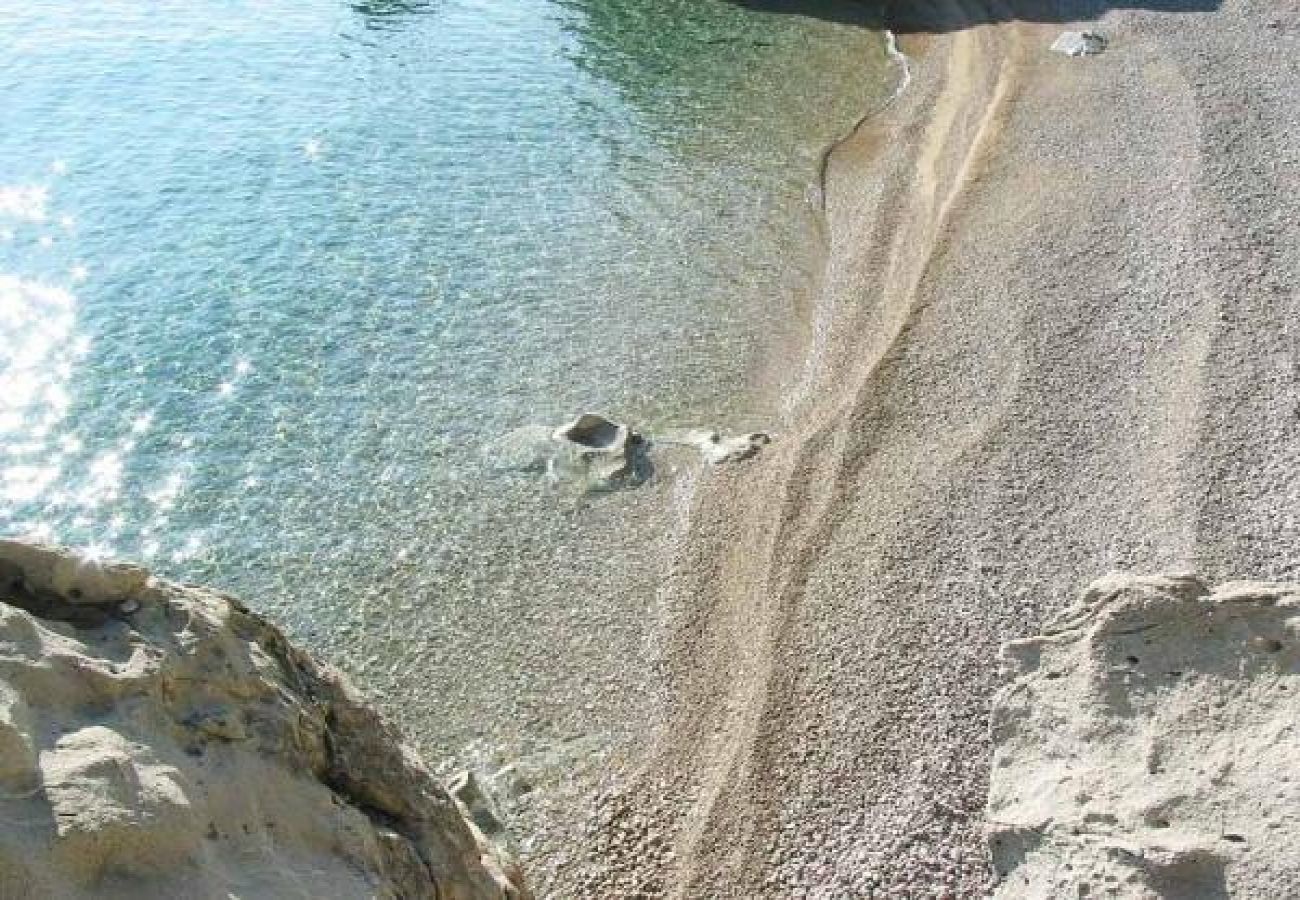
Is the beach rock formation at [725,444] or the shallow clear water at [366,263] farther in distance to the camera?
the beach rock formation at [725,444]

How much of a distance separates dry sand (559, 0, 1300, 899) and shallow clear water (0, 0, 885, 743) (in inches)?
86.1

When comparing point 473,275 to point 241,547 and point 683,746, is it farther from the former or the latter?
point 683,746

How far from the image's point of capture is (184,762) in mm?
6164

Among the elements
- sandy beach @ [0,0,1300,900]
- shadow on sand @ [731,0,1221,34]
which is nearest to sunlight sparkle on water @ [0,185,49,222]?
sandy beach @ [0,0,1300,900]

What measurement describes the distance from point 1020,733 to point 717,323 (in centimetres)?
1130

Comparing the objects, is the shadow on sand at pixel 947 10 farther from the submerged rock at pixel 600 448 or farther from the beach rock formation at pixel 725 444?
the submerged rock at pixel 600 448

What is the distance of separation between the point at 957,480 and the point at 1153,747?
6409 millimetres

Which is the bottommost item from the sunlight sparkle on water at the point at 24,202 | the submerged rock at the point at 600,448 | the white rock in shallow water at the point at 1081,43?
the submerged rock at the point at 600,448

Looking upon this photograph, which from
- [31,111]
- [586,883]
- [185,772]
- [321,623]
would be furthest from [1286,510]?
[31,111]

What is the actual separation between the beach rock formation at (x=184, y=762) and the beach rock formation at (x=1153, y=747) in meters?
4.33

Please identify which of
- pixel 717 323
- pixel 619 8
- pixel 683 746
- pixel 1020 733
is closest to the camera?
pixel 1020 733

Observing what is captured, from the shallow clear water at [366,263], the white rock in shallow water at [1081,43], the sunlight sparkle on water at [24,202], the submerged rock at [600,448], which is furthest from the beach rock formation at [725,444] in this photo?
the white rock in shallow water at [1081,43]

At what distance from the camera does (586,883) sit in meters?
11.5

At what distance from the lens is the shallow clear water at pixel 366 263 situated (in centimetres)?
1636
